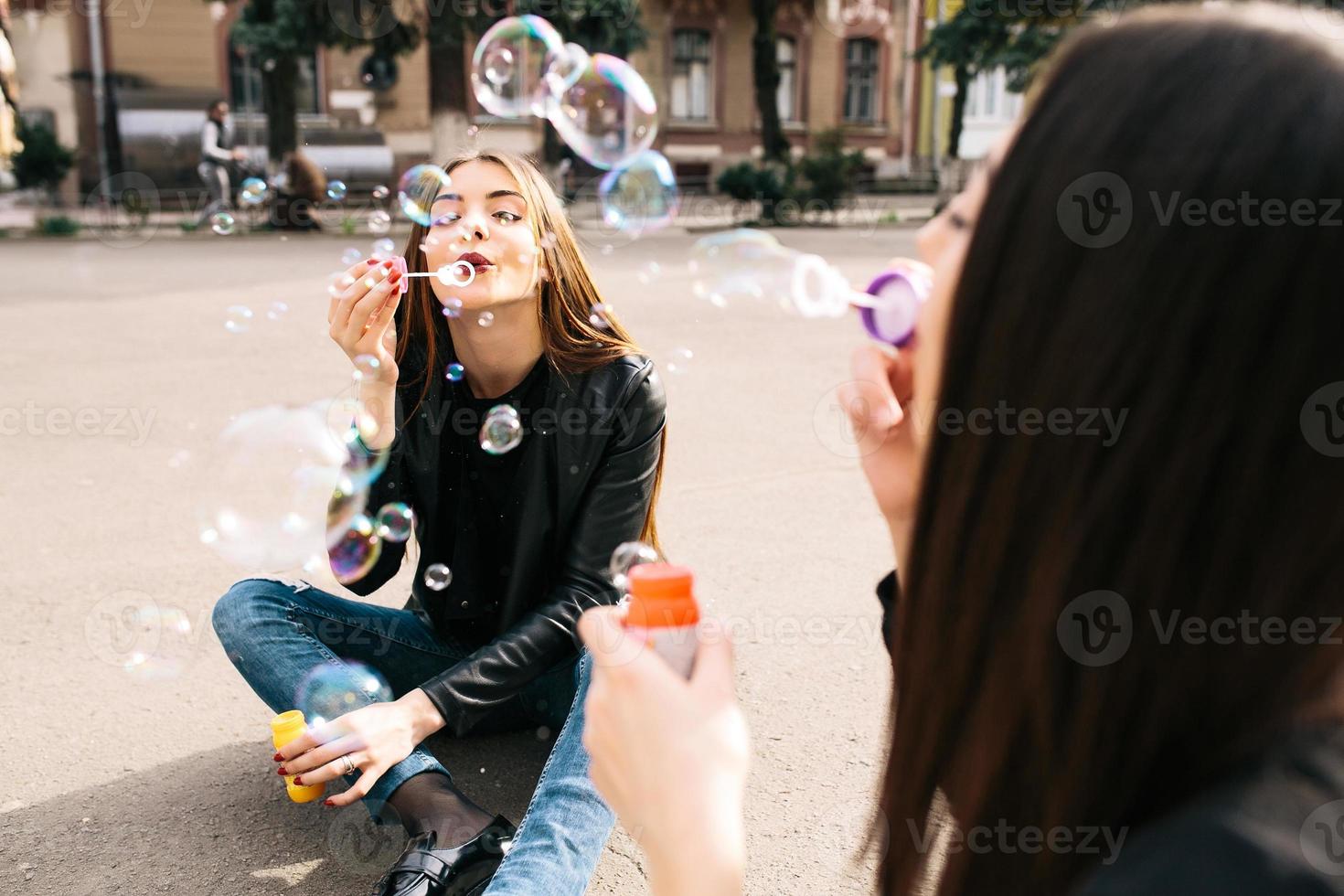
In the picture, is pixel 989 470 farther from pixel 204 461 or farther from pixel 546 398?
pixel 204 461

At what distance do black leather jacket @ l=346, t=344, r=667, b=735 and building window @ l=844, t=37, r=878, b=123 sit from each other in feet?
80.9

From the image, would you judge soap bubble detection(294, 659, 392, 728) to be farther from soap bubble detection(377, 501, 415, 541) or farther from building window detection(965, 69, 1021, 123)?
building window detection(965, 69, 1021, 123)

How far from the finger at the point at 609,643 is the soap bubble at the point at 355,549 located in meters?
1.48

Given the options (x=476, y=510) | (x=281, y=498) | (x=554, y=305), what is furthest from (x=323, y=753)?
(x=554, y=305)

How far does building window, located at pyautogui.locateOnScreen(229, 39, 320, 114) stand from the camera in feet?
65.8

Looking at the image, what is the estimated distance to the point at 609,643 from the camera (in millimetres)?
1010

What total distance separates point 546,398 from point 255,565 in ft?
2.48

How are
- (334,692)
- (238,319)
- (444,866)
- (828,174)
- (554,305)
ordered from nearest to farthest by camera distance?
(444,866) → (334,692) → (554,305) → (238,319) → (828,174)

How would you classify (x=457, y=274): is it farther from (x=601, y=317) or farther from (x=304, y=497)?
(x=304, y=497)

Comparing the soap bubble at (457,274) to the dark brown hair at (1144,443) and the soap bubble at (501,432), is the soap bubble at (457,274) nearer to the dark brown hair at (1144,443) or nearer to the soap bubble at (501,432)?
the soap bubble at (501,432)

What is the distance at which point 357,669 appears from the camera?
226 centimetres

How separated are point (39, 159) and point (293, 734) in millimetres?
17566

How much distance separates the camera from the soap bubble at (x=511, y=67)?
12.0 feet

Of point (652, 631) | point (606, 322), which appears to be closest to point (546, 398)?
point (606, 322)
